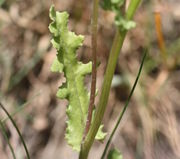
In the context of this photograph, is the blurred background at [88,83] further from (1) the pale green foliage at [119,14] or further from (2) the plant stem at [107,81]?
(1) the pale green foliage at [119,14]

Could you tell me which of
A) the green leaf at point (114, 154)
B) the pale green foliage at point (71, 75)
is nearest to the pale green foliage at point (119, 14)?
the pale green foliage at point (71, 75)

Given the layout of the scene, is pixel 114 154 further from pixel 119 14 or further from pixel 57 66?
pixel 119 14

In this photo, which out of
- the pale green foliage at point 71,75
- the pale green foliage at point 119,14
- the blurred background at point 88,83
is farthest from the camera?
the blurred background at point 88,83

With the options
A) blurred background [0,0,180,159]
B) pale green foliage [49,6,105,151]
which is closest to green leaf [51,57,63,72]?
pale green foliage [49,6,105,151]

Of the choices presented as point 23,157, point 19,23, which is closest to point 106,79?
point 23,157

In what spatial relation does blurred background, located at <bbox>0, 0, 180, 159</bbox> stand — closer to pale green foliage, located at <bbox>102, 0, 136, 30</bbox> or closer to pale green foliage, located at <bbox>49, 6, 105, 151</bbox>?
pale green foliage, located at <bbox>49, 6, 105, 151</bbox>

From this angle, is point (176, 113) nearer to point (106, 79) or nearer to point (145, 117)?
point (145, 117)
